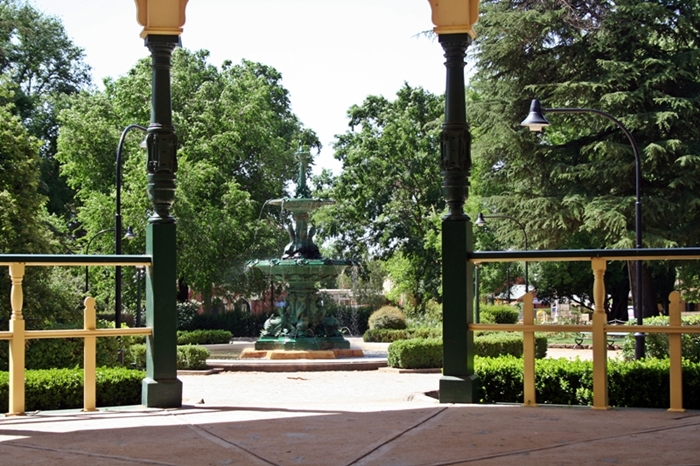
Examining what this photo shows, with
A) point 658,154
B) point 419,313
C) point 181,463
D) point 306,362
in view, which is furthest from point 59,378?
point 419,313

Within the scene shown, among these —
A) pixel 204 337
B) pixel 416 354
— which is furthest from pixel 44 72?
pixel 416 354

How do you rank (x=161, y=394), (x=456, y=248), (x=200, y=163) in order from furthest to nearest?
(x=200, y=163)
(x=456, y=248)
(x=161, y=394)

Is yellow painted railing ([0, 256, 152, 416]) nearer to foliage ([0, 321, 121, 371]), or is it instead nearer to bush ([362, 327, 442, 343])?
foliage ([0, 321, 121, 371])

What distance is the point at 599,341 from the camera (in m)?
8.44

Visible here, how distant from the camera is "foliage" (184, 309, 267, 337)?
47.0 m

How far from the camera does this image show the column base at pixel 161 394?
879 centimetres

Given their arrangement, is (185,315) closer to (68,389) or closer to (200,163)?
(200,163)

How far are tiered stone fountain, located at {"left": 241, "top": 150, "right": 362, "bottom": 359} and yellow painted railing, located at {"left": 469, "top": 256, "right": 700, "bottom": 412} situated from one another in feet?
58.1

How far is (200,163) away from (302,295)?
2008 cm

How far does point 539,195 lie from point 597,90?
14.9ft

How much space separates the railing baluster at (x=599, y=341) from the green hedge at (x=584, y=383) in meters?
1.03

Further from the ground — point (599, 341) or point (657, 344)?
point (599, 341)

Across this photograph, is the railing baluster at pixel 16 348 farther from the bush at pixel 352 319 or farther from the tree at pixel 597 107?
the bush at pixel 352 319

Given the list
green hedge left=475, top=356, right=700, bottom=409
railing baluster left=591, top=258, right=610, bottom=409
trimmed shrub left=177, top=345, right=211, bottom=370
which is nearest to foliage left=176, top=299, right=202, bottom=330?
trimmed shrub left=177, top=345, right=211, bottom=370
